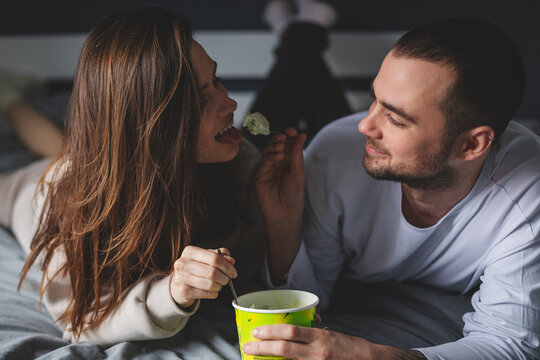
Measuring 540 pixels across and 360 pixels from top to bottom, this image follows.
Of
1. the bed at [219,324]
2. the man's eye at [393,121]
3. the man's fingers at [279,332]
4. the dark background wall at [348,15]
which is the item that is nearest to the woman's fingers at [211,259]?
the man's fingers at [279,332]

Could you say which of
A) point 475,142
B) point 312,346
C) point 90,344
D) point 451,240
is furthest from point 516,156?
point 90,344

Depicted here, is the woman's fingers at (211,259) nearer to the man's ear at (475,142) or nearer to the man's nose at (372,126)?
the man's nose at (372,126)

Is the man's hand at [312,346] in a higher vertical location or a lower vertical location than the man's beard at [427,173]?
lower

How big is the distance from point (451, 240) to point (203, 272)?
0.62 metres

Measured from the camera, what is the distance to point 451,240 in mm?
1234

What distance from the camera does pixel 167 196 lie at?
1.12 meters

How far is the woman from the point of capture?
1.07 meters

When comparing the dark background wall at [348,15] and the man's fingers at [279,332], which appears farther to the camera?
the dark background wall at [348,15]

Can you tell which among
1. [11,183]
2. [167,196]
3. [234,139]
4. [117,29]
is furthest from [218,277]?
[11,183]

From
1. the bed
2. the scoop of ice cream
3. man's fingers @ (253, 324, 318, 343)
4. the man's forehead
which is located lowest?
the bed

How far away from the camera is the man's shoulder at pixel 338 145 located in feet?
4.41

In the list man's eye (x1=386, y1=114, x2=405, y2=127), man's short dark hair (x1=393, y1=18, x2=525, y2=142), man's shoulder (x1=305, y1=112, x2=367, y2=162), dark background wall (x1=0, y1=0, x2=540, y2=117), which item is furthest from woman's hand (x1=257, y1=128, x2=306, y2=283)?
dark background wall (x1=0, y1=0, x2=540, y2=117)

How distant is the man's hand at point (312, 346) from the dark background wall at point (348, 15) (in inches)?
78.0

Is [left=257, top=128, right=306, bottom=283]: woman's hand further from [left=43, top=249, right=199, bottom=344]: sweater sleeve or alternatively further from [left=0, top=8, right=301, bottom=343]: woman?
[left=43, top=249, right=199, bottom=344]: sweater sleeve
